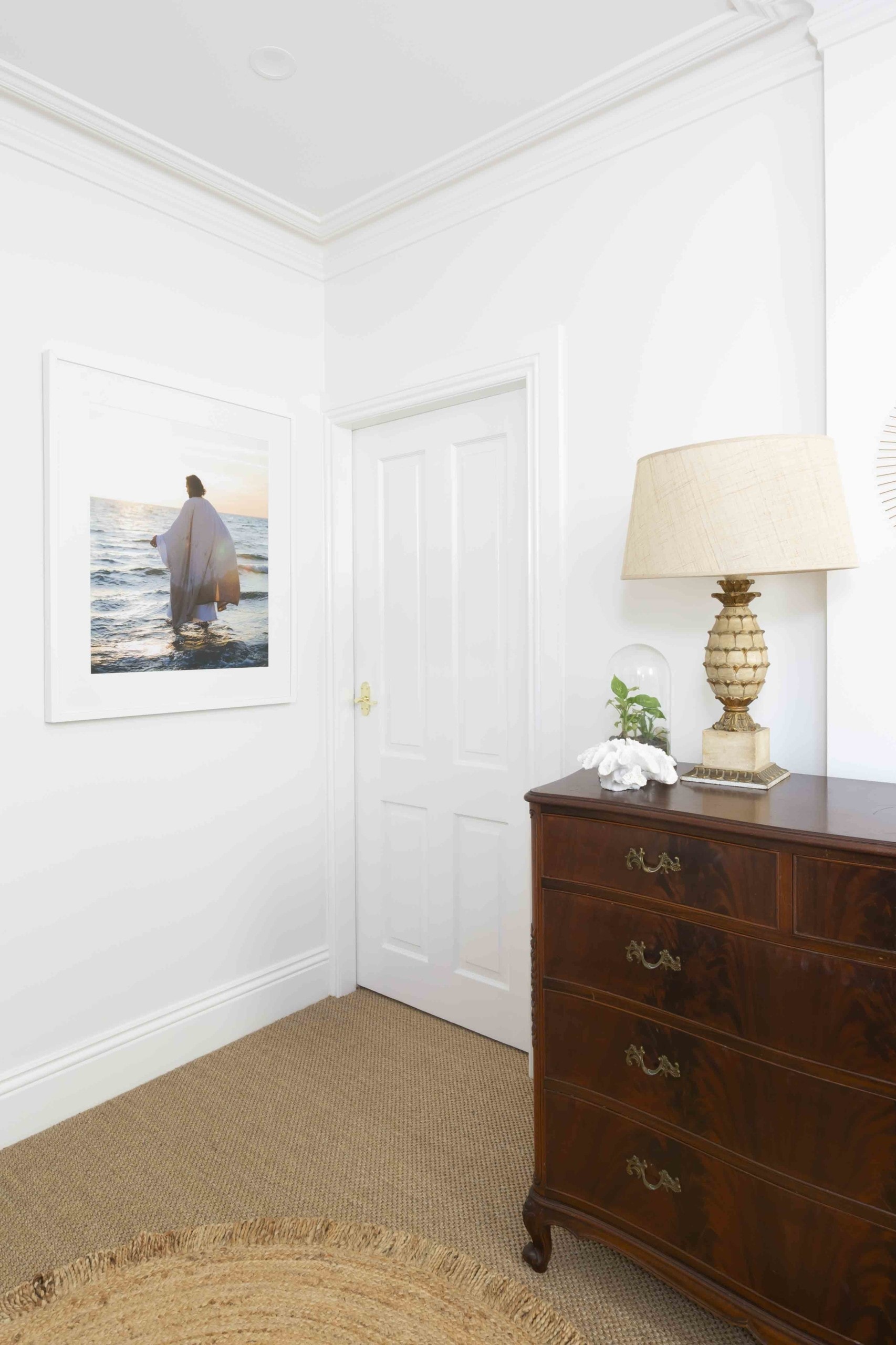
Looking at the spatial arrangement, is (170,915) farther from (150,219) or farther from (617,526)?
(150,219)

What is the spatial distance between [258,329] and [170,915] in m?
1.93

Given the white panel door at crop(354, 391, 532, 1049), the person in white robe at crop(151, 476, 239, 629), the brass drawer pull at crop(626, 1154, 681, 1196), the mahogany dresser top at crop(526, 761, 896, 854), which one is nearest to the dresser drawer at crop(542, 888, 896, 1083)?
the mahogany dresser top at crop(526, 761, 896, 854)

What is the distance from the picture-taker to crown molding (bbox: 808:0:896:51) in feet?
5.56

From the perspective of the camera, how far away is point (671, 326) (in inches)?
82.5

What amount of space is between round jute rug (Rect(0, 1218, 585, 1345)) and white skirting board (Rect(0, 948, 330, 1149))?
58 cm

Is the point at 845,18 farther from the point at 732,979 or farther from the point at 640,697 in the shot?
the point at 732,979

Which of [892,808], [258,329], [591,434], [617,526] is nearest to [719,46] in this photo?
[591,434]

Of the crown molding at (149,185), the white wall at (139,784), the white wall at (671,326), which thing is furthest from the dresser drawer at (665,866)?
the crown molding at (149,185)

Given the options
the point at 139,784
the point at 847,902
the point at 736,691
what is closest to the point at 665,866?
the point at 847,902

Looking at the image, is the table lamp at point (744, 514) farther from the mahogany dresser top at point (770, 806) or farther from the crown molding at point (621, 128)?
the crown molding at point (621, 128)

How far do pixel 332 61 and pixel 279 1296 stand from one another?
278cm

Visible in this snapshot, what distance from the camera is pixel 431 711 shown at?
2746 millimetres

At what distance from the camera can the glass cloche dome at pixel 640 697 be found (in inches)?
73.9

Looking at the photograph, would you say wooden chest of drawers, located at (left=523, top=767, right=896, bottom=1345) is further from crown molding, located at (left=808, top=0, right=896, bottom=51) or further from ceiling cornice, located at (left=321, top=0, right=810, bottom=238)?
ceiling cornice, located at (left=321, top=0, right=810, bottom=238)
